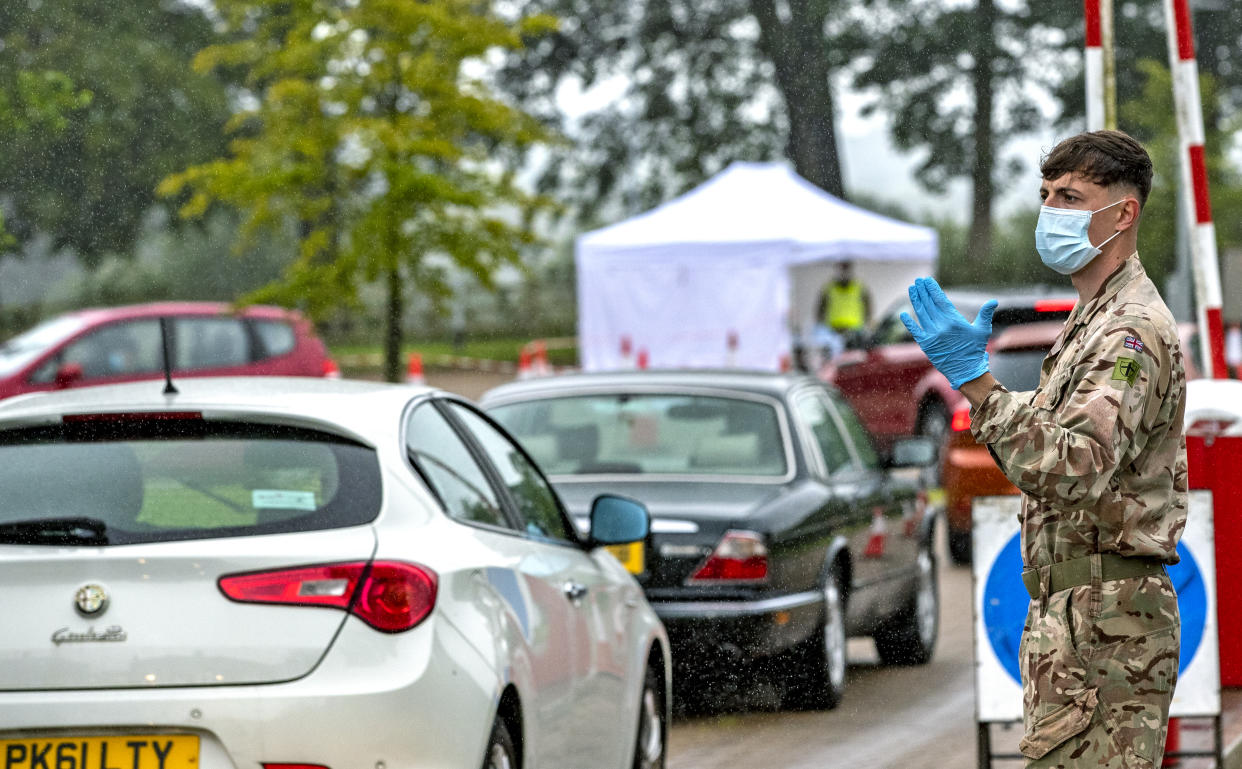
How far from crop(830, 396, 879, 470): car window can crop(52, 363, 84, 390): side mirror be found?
9.37m

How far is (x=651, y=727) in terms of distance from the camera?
6.12 metres

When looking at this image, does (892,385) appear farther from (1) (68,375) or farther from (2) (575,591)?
(2) (575,591)

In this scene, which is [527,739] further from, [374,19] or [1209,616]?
[374,19]

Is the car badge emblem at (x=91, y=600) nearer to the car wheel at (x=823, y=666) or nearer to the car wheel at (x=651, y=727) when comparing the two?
the car wheel at (x=651, y=727)

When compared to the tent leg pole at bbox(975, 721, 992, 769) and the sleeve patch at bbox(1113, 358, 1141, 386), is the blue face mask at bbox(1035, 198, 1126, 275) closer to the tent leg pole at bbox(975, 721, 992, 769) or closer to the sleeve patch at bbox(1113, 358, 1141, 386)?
the sleeve patch at bbox(1113, 358, 1141, 386)

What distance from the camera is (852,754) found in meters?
7.30

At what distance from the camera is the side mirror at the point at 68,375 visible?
17.3m

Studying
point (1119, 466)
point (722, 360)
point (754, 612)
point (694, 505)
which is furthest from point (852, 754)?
point (722, 360)

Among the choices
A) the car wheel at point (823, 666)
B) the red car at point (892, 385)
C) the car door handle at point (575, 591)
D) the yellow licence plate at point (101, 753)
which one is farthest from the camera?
the red car at point (892, 385)

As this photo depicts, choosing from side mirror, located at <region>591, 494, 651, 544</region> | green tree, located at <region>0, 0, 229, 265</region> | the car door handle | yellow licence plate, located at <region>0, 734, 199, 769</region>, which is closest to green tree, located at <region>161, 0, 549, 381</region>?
side mirror, located at <region>591, 494, 651, 544</region>

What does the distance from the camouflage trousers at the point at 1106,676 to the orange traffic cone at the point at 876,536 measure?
214 inches

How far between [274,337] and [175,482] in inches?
643

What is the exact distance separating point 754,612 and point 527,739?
3.22m

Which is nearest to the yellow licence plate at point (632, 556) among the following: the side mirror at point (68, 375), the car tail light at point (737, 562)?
the car tail light at point (737, 562)
